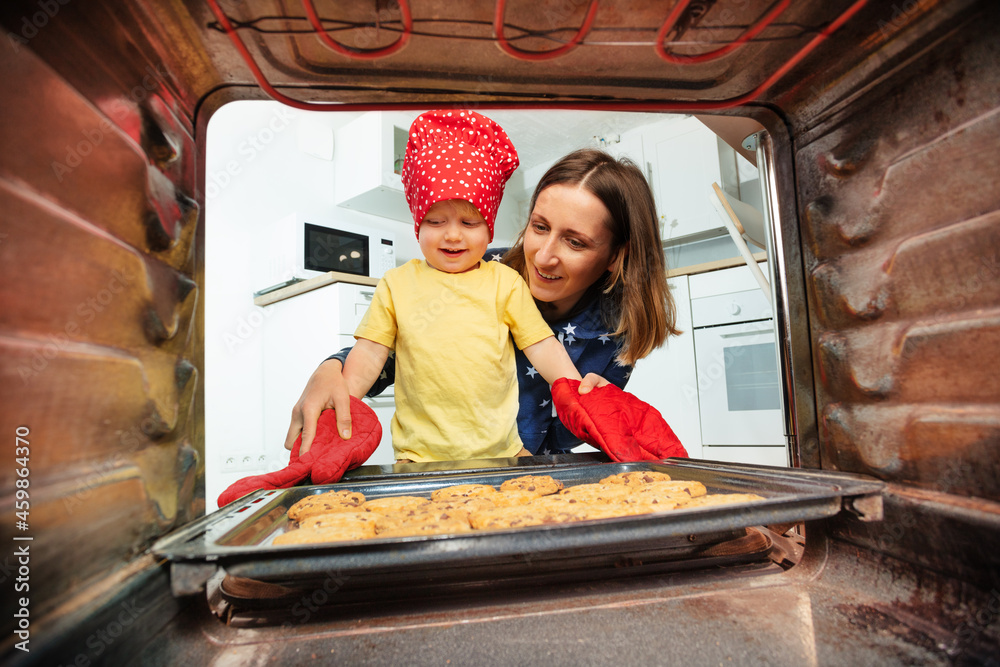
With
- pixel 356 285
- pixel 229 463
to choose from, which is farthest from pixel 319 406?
pixel 229 463

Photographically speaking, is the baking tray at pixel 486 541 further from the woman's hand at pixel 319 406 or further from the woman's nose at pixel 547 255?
the woman's nose at pixel 547 255

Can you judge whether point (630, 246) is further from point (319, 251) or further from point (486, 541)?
point (319, 251)

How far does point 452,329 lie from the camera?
49.0 inches

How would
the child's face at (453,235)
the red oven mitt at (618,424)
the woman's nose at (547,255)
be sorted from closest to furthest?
the red oven mitt at (618,424) < the child's face at (453,235) < the woman's nose at (547,255)

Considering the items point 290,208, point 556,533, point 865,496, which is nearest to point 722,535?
point 865,496

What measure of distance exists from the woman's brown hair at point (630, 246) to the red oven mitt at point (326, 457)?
2.38 feet

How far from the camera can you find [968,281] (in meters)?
0.48

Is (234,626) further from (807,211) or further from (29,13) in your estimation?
(807,211)

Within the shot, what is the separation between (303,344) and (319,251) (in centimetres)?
53

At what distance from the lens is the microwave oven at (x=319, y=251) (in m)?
2.79

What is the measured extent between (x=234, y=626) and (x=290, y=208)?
10.7 feet

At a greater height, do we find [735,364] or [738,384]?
Answer: [735,364]

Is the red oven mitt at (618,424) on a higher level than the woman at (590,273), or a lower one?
lower

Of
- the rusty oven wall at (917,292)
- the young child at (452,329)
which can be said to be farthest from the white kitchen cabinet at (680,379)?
the rusty oven wall at (917,292)
